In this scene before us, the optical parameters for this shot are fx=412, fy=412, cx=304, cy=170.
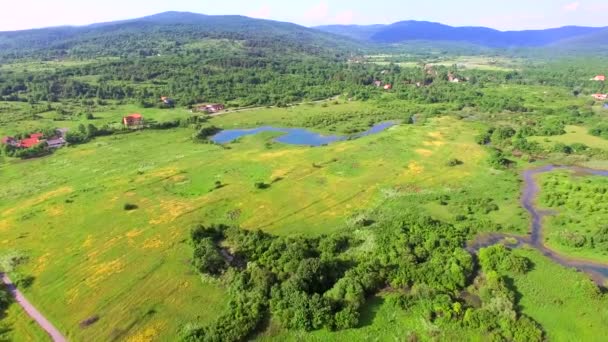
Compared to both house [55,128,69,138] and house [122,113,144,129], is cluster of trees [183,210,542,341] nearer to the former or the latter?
house [122,113,144,129]

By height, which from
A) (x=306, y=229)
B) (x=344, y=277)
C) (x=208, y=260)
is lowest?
(x=306, y=229)

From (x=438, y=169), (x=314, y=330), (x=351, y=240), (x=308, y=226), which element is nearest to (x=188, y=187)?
(x=308, y=226)

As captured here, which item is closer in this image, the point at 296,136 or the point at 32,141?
the point at 32,141

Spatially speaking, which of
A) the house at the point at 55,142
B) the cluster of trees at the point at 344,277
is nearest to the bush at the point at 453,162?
the cluster of trees at the point at 344,277

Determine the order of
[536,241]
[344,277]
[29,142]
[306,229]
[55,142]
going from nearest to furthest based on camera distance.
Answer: [344,277], [536,241], [306,229], [29,142], [55,142]

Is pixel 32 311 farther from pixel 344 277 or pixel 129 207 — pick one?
pixel 344 277

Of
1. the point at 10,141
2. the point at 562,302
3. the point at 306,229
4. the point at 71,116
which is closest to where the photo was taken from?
the point at 562,302

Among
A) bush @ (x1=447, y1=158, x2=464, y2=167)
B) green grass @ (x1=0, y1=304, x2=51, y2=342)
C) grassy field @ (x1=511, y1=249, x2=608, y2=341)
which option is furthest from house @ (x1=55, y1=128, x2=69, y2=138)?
grassy field @ (x1=511, y1=249, x2=608, y2=341)

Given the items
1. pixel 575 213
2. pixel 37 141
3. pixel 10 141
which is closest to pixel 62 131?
pixel 37 141
